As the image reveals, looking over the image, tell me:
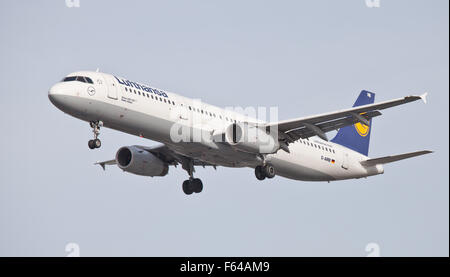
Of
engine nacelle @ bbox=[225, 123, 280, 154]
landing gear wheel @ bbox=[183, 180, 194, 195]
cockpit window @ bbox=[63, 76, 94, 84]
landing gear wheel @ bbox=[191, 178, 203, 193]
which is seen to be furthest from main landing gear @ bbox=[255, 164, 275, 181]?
cockpit window @ bbox=[63, 76, 94, 84]

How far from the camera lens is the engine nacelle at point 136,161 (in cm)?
4906

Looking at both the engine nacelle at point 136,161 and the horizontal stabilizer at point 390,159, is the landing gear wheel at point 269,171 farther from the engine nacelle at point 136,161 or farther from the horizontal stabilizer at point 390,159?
the horizontal stabilizer at point 390,159

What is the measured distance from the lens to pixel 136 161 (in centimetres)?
4900

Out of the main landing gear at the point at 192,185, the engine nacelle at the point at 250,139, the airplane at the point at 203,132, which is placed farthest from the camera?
the main landing gear at the point at 192,185

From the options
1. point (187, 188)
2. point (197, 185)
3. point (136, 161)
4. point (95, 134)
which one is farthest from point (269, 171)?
point (95, 134)

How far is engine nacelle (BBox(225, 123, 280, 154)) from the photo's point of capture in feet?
145

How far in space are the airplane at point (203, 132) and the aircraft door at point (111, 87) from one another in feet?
0.10

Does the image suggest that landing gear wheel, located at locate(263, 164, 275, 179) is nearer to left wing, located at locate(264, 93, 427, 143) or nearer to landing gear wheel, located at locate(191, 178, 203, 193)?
left wing, located at locate(264, 93, 427, 143)

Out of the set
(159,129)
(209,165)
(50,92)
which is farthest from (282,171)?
(50,92)

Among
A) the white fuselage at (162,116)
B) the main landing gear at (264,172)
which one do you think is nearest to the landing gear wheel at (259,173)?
the main landing gear at (264,172)

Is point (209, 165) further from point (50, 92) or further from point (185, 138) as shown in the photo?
point (50, 92)
